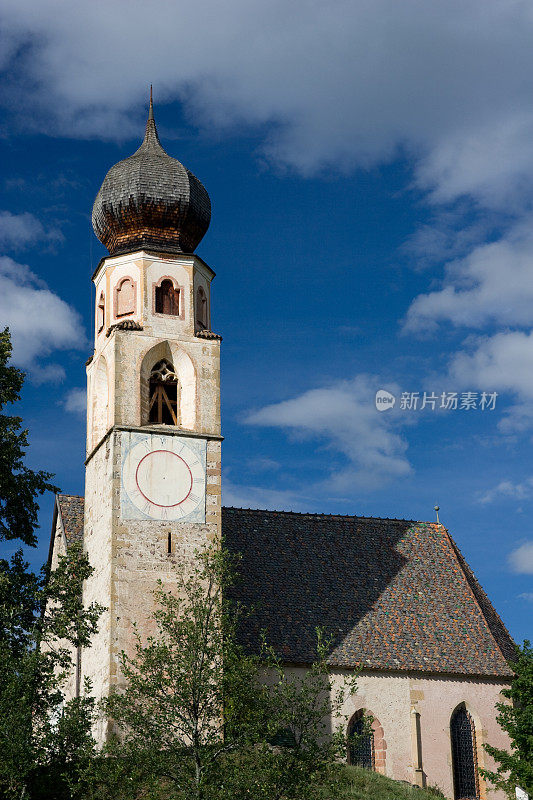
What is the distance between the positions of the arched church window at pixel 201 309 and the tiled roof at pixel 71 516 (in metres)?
6.54

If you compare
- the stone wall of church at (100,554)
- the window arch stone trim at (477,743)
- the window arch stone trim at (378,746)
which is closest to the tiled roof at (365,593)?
the window arch stone trim at (477,743)

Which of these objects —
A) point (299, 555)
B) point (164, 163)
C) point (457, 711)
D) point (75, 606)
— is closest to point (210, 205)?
point (164, 163)

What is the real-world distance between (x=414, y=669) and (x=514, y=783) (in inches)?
175

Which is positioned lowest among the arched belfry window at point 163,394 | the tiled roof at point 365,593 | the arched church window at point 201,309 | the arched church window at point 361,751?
the arched church window at point 361,751

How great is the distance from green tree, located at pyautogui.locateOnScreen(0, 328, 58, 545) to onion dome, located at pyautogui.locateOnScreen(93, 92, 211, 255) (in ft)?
20.4

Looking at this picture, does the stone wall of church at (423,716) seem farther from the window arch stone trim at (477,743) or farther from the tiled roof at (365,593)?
the tiled roof at (365,593)

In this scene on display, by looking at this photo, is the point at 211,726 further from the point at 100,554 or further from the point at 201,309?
the point at 201,309

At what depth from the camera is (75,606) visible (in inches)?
1188

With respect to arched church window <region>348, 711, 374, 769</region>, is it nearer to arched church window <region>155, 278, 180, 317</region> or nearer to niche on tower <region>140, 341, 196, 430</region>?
niche on tower <region>140, 341, 196, 430</region>

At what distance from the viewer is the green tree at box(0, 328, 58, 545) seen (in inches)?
1232

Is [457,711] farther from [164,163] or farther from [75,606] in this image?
[164,163]

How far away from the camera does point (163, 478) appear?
3372cm

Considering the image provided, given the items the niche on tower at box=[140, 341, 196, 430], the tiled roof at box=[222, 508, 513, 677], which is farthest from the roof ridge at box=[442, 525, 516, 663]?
the niche on tower at box=[140, 341, 196, 430]

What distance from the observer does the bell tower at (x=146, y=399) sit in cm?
3259
